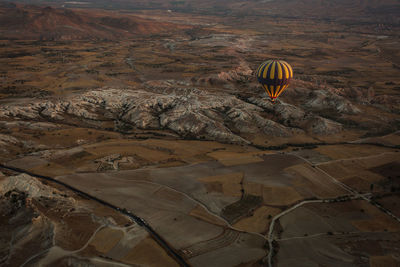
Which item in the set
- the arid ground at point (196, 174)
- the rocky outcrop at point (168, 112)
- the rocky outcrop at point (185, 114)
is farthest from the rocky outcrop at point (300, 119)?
the rocky outcrop at point (168, 112)

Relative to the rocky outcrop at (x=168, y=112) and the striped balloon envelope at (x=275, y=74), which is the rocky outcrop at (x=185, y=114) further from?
the striped balloon envelope at (x=275, y=74)

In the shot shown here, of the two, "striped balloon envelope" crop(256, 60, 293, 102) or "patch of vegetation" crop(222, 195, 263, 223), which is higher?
"striped balloon envelope" crop(256, 60, 293, 102)

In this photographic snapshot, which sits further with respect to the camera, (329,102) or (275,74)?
(329,102)

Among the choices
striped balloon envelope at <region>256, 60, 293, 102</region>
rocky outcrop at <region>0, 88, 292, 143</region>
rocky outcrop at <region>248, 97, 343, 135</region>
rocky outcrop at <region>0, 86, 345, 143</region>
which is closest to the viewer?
striped balloon envelope at <region>256, 60, 293, 102</region>

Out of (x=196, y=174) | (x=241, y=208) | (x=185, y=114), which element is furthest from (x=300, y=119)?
(x=241, y=208)

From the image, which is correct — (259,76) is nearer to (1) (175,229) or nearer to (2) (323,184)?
(2) (323,184)

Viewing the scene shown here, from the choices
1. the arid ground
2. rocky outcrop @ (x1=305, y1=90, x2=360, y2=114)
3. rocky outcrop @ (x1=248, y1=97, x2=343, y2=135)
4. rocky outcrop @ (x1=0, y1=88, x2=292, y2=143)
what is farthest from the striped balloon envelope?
rocky outcrop @ (x1=305, y1=90, x2=360, y2=114)

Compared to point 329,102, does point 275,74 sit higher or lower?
higher

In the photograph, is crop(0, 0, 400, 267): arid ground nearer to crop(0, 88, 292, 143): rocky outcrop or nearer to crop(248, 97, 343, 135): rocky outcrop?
crop(248, 97, 343, 135): rocky outcrop

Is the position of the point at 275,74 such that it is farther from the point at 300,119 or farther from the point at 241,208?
the point at 241,208

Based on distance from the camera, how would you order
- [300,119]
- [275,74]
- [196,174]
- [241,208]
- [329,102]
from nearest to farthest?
1. [241,208]
2. [196,174]
3. [275,74]
4. [300,119]
5. [329,102]
